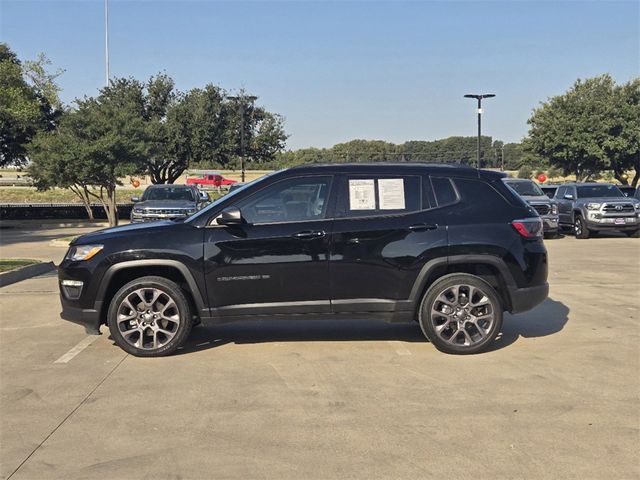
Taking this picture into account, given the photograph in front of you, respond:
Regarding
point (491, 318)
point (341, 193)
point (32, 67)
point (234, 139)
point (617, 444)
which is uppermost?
point (32, 67)

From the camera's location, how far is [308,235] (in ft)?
19.3

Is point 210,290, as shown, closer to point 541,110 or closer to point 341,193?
point 341,193

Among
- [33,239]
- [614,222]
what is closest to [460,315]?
[614,222]

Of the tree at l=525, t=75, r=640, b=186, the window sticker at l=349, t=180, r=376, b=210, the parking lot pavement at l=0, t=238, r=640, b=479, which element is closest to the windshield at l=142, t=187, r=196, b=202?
the parking lot pavement at l=0, t=238, r=640, b=479

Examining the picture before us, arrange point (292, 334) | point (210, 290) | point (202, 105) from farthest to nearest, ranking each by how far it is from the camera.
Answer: point (202, 105) < point (292, 334) < point (210, 290)

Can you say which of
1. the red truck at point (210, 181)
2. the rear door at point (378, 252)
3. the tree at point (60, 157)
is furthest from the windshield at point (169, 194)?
the red truck at point (210, 181)

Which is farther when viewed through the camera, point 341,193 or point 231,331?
point 231,331

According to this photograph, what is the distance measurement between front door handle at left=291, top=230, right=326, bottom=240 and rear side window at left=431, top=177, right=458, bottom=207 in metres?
1.24

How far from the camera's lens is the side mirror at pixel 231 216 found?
575cm

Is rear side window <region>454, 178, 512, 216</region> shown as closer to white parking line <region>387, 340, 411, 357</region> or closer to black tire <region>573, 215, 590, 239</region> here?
white parking line <region>387, 340, 411, 357</region>

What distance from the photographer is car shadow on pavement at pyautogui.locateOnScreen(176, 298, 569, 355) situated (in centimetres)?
663

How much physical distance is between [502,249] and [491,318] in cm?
69

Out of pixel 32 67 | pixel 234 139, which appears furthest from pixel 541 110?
pixel 32 67

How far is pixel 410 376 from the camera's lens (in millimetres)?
5371
